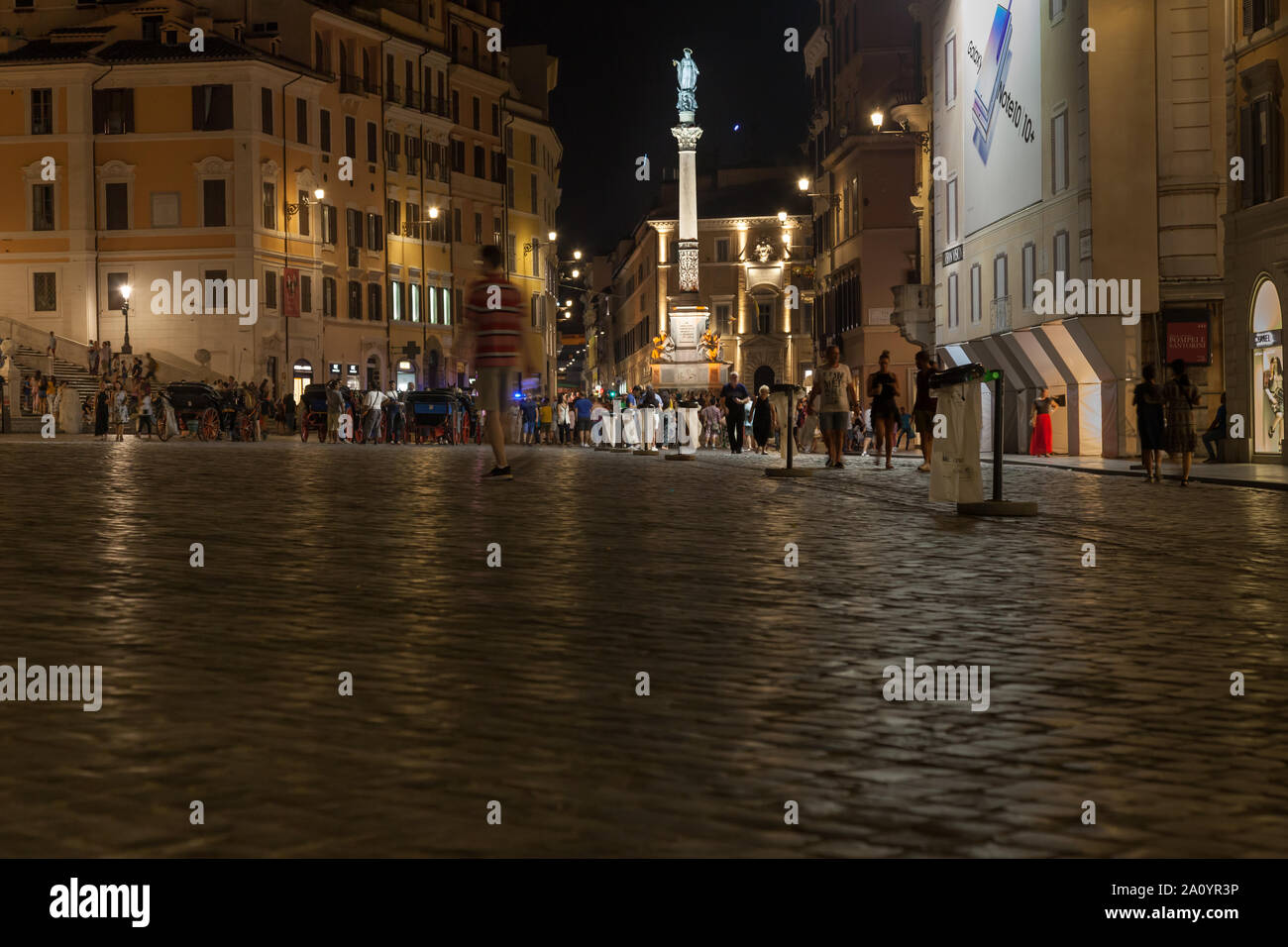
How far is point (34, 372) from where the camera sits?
6259cm

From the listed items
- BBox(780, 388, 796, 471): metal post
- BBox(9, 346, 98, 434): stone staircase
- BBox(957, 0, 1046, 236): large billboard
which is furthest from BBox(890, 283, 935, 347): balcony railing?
BBox(780, 388, 796, 471): metal post

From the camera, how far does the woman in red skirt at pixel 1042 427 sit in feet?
135

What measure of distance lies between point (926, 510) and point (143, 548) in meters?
8.53

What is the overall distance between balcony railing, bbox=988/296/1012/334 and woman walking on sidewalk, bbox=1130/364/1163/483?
19.4 metres

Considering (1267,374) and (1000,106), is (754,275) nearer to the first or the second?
(1000,106)

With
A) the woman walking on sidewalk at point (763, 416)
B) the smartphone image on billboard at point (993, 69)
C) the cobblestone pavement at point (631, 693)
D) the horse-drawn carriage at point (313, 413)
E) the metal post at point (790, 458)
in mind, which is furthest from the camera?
the horse-drawn carriage at point (313, 413)

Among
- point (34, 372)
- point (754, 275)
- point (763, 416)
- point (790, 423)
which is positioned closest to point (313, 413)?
point (763, 416)

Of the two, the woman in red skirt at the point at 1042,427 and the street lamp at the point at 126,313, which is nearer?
the woman in red skirt at the point at 1042,427

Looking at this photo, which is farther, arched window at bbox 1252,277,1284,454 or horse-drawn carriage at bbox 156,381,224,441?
horse-drawn carriage at bbox 156,381,224,441

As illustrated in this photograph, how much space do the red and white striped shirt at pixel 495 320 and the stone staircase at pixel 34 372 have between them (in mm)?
44651

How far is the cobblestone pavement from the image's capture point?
4.36 meters

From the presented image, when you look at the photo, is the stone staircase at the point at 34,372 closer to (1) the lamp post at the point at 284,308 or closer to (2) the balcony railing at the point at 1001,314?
(1) the lamp post at the point at 284,308

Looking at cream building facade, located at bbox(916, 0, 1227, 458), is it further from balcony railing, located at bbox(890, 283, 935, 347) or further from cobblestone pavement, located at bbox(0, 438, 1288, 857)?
cobblestone pavement, located at bbox(0, 438, 1288, 857)

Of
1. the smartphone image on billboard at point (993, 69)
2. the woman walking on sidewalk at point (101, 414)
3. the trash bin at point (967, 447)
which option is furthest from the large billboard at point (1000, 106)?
the trash bin at point (967, 447)
